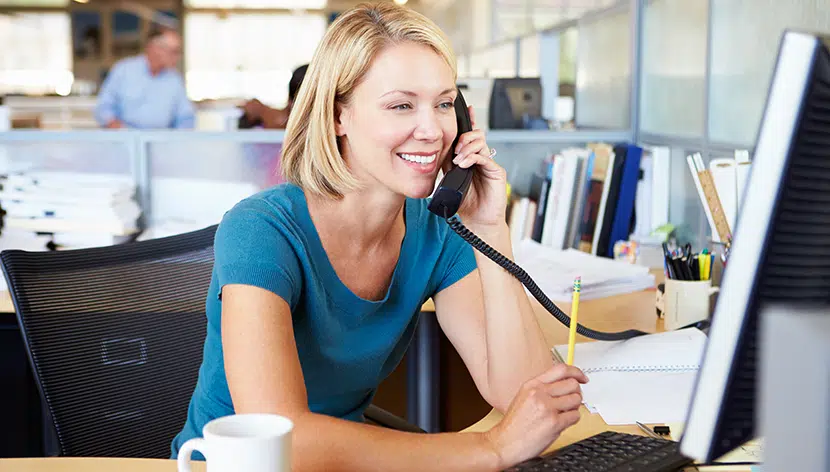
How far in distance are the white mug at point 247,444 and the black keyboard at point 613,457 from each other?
1.05ft

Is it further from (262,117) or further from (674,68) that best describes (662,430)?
(262,117)

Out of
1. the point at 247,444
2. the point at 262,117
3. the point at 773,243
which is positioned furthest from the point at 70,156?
the point at 773,243

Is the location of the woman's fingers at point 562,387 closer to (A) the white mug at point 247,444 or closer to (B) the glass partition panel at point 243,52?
(A) the white mug at point 247,444

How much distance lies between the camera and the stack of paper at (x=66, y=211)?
2445 millimetres

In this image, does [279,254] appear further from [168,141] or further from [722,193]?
[168,141]

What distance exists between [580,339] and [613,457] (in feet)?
2.00

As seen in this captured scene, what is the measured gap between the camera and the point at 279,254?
114 cm

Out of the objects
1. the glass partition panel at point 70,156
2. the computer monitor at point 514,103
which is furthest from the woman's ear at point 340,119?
the computer monitor at point 514,103

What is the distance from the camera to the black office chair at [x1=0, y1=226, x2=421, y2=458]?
1.34 metres

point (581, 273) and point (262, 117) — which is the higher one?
point (262, 117)

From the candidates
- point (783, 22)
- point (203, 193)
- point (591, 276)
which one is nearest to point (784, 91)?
point (783, 22)

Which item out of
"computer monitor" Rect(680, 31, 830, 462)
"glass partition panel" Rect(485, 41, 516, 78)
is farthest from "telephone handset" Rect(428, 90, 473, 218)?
"glass partition panel" Rect(485, 41, 516, 78)

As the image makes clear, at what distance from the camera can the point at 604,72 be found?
306 cm

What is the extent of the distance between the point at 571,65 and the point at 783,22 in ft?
6.14
